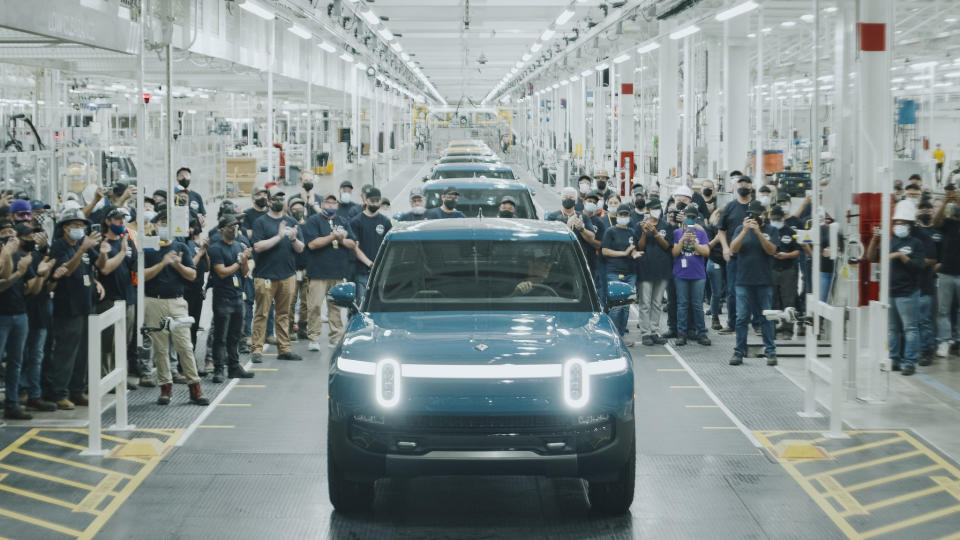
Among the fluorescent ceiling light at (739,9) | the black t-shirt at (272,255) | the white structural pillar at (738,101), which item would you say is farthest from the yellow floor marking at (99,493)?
the white structural pillar at (738,101)

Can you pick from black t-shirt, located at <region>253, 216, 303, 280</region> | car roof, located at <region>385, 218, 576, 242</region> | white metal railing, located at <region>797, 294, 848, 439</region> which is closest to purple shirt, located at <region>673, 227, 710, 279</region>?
white metal railing, located at <region>797, 294, 848, 439</region>

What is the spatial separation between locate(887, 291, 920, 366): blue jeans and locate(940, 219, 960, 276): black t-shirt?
0.79 m

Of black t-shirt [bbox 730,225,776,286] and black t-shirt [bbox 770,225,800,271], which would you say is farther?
black t-shirt [bbox 770,225,800,271]

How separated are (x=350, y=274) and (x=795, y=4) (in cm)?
1715

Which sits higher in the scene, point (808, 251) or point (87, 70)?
point (87, 70)

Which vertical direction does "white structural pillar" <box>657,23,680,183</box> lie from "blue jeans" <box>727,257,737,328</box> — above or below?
above

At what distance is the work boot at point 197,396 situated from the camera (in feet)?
30.5

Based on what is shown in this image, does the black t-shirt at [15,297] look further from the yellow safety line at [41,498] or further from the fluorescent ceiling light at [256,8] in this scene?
the fluorescent ceiling light at [256,8]

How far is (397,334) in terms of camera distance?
227 inches

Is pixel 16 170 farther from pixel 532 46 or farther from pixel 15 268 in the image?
pixel 532 46

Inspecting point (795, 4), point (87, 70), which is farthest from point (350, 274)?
point (795, 4)

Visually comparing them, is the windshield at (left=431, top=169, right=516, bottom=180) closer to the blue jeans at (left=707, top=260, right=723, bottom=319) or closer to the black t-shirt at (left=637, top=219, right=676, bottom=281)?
the blue jeans at (left=707, top=260, right=723, bottom=319)

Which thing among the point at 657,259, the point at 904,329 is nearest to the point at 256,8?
the point at 657,259

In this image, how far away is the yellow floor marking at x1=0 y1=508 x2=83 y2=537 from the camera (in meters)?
5.94
